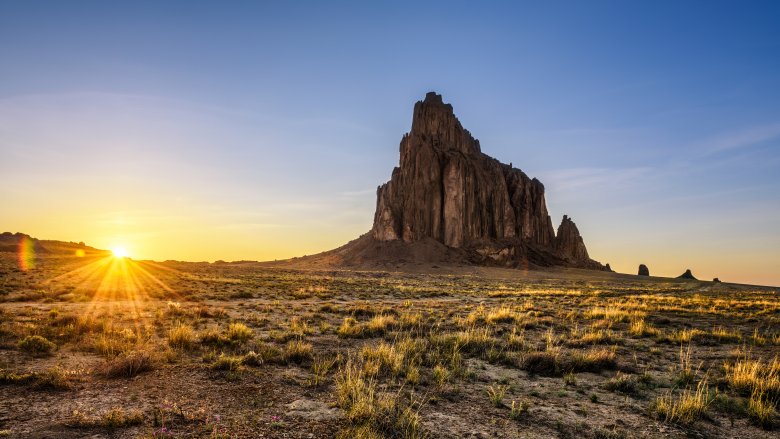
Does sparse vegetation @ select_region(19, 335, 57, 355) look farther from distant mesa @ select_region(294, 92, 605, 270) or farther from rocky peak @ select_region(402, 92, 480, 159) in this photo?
rocky peak @ select_region(402, 92, 480, 159)

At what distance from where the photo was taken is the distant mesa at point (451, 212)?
110m

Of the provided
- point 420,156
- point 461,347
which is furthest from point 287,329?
point 420,156

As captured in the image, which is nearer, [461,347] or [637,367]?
[637,367]

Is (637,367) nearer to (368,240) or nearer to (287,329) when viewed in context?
(287,329)

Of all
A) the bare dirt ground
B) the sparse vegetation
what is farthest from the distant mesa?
the sparse vegetation

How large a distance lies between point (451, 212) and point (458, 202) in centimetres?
368

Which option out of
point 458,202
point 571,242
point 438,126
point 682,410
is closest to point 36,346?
point 682,410

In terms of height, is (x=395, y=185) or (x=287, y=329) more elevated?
(x=395, y=185)

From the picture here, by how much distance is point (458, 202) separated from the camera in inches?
4515

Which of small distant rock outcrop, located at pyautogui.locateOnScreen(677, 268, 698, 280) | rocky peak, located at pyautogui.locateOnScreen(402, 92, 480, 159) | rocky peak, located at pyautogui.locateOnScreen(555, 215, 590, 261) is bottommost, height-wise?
small distant rock outcrop, located at pyautogui.locateOnScreen(677, 268, 698, 280)

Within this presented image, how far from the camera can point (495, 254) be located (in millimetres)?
110000

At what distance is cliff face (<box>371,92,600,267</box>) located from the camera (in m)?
114

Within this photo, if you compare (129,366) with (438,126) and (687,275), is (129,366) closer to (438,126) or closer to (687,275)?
(438,126)

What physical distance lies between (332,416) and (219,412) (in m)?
1.76
